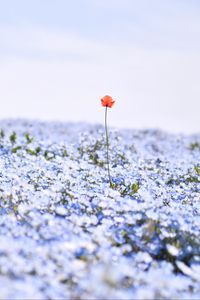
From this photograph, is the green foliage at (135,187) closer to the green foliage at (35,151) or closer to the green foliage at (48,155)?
the green foliage at (48,155)

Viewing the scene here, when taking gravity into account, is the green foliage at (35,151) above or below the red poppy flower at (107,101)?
below

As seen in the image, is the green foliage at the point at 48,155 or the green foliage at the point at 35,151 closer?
the green foliage at the point at 48,155

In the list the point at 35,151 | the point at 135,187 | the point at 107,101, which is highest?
the point at 107,101

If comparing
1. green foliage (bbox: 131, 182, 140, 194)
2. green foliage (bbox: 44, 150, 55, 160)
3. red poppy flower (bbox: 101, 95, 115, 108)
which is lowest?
green foliage (bbox: 131, 182, 140, 194)

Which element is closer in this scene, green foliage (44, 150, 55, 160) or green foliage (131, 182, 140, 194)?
green foliage (131, 182, 140, 194)

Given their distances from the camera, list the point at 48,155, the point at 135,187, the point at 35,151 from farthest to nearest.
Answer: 1. the point at 35,151
2. the point at 48,155
3. the point at 135,187

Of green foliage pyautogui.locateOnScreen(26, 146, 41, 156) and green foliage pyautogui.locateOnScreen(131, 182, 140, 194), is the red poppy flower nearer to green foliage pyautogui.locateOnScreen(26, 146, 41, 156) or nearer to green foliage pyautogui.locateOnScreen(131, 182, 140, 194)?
green foliage pyautogui.locateOnScreen(131, 182, 140, 194)

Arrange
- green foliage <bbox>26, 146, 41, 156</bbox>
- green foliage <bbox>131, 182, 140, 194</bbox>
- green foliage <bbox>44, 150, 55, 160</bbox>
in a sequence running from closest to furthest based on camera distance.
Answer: green foliage <bbox>131, 182, 140, 194</bbox> < green foliage <bbox>44, 150, 55, 160</bbox> < green foliage <bbox>26, 146, 41, 156</bbox>

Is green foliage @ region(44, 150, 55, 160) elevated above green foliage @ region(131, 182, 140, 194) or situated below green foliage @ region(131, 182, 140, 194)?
above

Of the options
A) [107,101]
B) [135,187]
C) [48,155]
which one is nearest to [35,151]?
[48,155]

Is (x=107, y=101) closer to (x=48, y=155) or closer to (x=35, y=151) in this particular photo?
(x=48, y=155)

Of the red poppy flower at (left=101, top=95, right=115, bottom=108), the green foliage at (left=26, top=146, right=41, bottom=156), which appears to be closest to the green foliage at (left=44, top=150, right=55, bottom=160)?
the green foliage at (left=26, top=146, right=41, bottom=156)

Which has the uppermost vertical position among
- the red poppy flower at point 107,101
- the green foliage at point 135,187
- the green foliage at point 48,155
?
the red poppy flower at point 107,101

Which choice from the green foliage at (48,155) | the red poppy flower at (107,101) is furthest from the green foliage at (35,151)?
the red poppy flower at (107,101)
